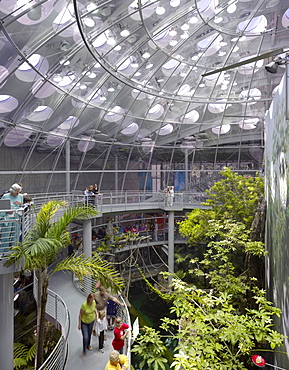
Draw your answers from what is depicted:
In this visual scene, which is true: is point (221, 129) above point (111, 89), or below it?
below

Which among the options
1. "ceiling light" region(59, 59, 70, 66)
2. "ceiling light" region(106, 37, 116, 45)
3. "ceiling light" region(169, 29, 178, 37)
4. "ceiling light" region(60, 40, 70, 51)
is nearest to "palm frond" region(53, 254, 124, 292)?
"ceiling light" region(60, 40, 70, 51)

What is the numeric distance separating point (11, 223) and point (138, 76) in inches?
456

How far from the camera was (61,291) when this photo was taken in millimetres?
11992

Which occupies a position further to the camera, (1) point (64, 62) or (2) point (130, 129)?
(2) point (130, 129)

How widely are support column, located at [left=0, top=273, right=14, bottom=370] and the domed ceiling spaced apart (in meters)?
7.52

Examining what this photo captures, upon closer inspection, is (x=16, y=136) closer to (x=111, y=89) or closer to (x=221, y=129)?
(x=111, y=89)

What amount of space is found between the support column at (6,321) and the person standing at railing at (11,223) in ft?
2.54

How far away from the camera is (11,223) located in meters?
6.73

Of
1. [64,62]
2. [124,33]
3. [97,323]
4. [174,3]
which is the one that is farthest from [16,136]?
[97,323]

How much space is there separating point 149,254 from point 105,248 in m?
5.28

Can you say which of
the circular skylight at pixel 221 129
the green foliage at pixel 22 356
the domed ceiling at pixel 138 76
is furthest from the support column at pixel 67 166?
the circular skylight at pixel 221 129

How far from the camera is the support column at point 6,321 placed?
253 inches

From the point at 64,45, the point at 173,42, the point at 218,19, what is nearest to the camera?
the point at 64,45

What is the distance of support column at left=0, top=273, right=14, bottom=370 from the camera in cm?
642
